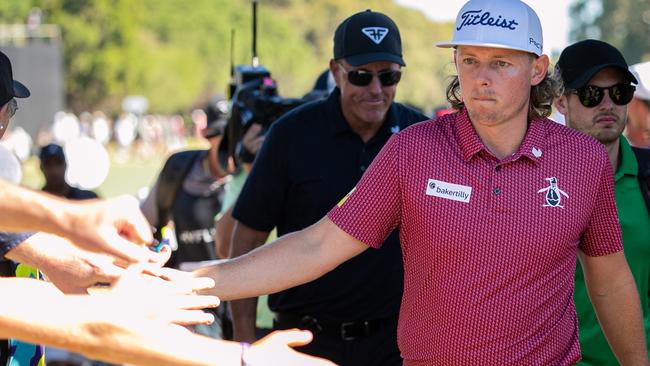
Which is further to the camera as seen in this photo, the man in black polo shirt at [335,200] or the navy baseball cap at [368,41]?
the navy baseball cap at [368,41]

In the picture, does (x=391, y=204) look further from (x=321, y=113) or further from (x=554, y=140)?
(x=321, y=113)

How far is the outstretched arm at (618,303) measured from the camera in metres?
4.47

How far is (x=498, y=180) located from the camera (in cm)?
418

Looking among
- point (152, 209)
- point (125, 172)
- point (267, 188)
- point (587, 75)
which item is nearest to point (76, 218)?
point (267, 188)

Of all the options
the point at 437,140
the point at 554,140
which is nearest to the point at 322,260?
the point at 437,140

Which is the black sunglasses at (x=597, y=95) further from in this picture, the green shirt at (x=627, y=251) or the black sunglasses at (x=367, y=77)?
the black sunglasses at (x=367, y=77)

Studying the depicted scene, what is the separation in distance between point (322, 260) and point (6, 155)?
5.07 feet

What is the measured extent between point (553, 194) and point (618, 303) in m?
0.62

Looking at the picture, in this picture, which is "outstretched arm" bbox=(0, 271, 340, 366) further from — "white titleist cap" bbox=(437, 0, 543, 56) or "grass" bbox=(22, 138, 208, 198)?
"grass" bbox=(22, 138, 208, 198)

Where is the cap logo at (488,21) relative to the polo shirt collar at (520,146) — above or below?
above

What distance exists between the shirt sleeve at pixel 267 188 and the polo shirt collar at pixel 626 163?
1.67 m

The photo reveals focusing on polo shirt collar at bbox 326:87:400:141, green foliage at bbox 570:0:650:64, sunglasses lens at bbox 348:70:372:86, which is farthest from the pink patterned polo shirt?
green foliage at bbox 570:0:650:64

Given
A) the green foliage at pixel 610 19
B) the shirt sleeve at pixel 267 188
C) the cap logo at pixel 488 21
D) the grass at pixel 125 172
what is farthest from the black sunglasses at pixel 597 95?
the green foliage at pixel 610 19

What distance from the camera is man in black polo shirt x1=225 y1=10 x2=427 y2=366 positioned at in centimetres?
583
